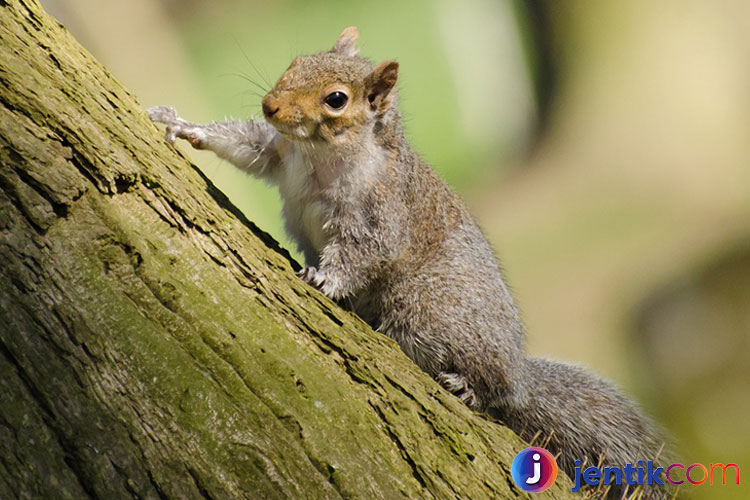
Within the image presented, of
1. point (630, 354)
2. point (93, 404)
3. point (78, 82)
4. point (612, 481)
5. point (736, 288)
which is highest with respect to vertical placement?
point (736, 288)

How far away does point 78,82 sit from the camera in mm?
2115

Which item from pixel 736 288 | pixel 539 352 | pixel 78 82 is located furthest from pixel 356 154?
pixel 736 288

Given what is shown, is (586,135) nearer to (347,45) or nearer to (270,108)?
(347,45)

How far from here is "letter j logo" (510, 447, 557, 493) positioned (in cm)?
234

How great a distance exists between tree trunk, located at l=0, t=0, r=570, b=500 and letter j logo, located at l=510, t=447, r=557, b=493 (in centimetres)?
9

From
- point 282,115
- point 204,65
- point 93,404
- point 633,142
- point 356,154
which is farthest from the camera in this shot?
point 633,142

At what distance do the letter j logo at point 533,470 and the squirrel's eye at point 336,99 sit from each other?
139 centimetres

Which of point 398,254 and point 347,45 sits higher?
point 347,45

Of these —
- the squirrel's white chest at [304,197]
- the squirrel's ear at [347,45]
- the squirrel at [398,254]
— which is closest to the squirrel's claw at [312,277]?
the squirrel at [398,254]

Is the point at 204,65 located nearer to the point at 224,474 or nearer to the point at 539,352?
the point at 539,352

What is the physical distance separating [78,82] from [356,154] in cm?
117

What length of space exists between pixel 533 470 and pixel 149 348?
1231 millimetres

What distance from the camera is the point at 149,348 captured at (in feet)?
6.20

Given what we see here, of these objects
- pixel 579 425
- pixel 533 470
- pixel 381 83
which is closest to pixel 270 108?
pixel 381 83
